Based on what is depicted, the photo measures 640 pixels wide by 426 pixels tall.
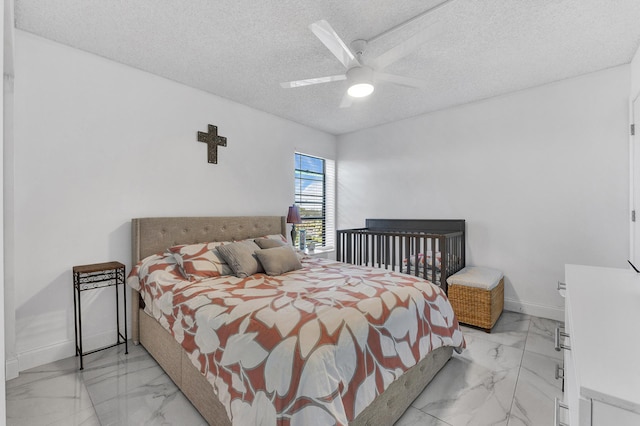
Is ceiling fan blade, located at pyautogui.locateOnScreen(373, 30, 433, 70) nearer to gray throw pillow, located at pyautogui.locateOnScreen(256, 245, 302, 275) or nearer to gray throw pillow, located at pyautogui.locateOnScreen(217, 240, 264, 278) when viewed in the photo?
gray throw pillow, located at pyautogui.locateOnScreen(256, 245, 302, 275)

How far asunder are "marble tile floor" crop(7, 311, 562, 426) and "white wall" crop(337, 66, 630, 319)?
1.11 m

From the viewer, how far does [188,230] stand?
304cm

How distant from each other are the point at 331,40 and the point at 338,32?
15.1 inches

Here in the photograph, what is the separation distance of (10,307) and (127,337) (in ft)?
2.91

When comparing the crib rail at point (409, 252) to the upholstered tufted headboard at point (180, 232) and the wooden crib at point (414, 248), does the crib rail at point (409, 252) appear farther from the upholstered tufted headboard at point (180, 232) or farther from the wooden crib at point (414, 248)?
the upholstered tufted headboard at point (180, 232)

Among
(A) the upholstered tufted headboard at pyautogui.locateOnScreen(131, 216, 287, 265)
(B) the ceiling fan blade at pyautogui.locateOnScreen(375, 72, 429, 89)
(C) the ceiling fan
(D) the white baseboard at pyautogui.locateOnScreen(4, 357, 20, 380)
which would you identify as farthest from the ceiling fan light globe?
(D) the white baseboard at pyautogui.locateOnScreen(4, 357, 20, 380)

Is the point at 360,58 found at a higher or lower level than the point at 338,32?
lower

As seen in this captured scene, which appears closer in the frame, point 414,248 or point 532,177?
point 532,177

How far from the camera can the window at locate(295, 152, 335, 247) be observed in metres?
4.68


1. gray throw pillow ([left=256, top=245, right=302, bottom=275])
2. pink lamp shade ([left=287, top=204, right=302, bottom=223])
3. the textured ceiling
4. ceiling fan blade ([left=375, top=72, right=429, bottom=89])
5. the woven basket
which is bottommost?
the woven basket

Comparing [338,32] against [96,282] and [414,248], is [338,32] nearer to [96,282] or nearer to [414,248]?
[414,248]

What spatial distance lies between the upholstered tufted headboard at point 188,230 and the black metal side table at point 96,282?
20 cm

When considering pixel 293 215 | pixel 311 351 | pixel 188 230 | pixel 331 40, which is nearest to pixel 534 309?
pixel 293 215

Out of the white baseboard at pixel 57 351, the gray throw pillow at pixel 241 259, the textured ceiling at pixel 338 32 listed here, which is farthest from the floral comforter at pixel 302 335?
the textured ceiling at pixel 338 32
